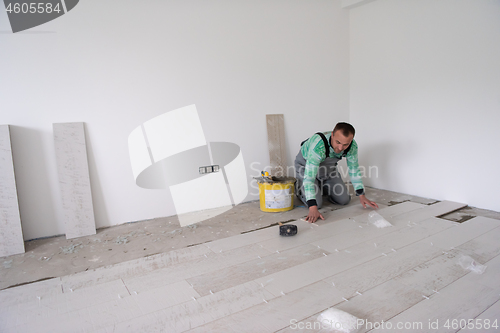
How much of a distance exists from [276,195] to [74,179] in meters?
1.95

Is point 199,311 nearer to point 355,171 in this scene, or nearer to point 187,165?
point 187,165

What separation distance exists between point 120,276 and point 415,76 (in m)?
3.64

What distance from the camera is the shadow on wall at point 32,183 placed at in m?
2.63

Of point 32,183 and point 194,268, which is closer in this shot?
point 194,268

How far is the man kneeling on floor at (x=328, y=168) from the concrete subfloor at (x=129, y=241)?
0.65 ft

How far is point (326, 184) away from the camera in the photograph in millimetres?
3543

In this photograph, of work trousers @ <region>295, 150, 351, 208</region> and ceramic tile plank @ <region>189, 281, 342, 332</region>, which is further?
work trousers @ <region>295, 150, 351, 208</region>

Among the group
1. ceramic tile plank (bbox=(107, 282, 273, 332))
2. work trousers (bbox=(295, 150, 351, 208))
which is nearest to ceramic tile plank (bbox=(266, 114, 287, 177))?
work trousers (bbox=(295, 150, 351, 208))

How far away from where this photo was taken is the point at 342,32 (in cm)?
424

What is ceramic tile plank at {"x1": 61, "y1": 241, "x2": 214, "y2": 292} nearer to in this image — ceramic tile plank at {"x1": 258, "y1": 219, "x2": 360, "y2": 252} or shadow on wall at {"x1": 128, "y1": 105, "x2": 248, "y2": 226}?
ceramic tile plank at {"x1": 258, "y1": 219, "x2": 360, "y2": 252}

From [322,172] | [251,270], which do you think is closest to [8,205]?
[251,270]

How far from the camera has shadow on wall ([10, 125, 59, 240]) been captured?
2.63 m

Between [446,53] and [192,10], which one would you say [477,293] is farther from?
[192,10]

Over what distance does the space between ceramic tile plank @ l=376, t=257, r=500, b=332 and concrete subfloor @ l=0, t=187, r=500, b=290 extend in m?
1.27
